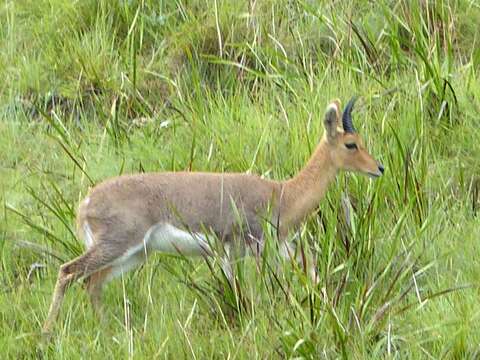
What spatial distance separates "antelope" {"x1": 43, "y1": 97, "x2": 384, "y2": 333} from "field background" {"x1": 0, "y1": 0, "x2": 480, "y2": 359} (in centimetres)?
14

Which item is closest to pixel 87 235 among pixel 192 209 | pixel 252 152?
pixel 192 209

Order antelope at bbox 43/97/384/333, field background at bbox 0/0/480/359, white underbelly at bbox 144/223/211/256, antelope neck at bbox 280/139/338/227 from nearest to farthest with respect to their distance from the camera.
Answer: field background at bbox 0/0/480/359 → antelope at bbox 43/97/384/333 → white underbelly at bbox 144/223/211/256 → antelope neck at bbox 280/139/338/227

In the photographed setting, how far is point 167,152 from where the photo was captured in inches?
412

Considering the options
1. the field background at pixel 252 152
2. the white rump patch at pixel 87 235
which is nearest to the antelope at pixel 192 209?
the white rump patch at pixel 87 235

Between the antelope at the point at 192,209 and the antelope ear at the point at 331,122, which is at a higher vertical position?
the antelope ear at the point at 331,122

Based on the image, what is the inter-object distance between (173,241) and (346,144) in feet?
3.95

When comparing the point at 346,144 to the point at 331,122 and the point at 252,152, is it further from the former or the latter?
the point at 252,152

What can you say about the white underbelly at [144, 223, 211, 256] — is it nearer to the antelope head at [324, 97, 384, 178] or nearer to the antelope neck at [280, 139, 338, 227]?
the antelope neck at [280, 139, 338, 227]

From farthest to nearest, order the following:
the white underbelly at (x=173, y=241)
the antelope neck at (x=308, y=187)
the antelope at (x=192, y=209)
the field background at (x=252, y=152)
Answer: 1. the antelope neck at (x=308, y=187)
2. the white underbelly at (x=173, y=241)
3. the antelope at (x=192, y=209)
4. the field background at (x=252, y=152)

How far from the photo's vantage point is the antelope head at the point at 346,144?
9.52 meters

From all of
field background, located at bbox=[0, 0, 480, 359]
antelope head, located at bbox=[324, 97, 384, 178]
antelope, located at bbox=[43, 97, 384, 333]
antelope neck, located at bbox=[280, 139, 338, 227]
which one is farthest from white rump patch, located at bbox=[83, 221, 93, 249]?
antelope head, located at bbox=[324, 97, 384, 178]

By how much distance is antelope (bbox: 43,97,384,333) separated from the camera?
349 inches

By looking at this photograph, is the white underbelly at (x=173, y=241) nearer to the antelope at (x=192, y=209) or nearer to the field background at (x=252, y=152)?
the antelope at (x=192, y=209)

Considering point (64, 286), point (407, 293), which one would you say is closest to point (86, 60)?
point (64, 286)
